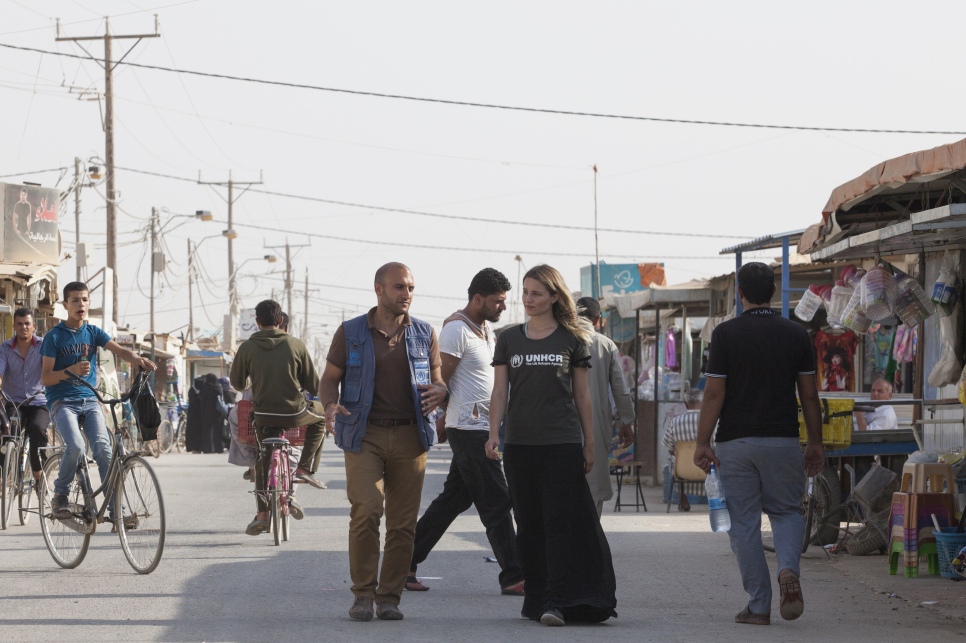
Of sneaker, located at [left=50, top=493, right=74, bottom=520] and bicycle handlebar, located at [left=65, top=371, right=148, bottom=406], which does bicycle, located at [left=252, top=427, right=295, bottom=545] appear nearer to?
bicycle handlebar, located at [left=65, top=371, right=148, bottom=406]

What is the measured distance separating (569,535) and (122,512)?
3562mm

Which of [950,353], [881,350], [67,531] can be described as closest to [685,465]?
[881,350]

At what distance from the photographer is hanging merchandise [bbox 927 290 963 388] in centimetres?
1153

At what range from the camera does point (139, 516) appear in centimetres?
932

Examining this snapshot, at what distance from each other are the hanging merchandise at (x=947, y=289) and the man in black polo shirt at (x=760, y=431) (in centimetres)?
420

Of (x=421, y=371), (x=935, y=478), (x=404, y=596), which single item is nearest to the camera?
(x=421, y=371)

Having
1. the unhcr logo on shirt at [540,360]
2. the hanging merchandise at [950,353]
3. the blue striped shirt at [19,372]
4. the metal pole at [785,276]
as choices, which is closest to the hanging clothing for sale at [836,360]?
the metal pole at [785,276]

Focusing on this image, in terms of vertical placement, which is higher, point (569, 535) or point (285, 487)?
point (569, 535)

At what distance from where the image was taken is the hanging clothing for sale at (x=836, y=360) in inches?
749

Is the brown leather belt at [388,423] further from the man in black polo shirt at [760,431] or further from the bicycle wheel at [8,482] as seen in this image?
the bicycle wheel at [8,482]

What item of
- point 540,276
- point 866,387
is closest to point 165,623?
point 540,276

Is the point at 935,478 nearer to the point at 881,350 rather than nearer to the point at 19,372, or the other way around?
the point at 881,350

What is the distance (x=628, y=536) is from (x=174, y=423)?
81.4ft

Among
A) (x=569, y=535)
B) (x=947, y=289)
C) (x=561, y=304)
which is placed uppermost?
(x=947, y=289)
